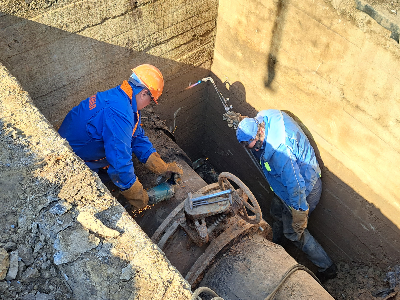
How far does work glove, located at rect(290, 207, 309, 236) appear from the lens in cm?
420

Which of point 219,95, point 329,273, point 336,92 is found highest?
point 336,92

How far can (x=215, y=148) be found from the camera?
6277 millimetres

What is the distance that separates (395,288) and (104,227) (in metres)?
3.38

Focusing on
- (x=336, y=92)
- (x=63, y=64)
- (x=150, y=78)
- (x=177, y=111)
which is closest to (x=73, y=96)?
(x=63, y=64)

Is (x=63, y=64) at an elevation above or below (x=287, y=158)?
above

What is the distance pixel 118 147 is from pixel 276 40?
2187 mm

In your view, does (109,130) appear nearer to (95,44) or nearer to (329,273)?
(95,44)

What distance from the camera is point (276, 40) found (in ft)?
13.5

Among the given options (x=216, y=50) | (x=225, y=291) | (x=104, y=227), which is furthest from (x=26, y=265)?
(x=216, y=50)

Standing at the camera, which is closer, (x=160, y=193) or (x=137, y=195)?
(x=137, y=195)

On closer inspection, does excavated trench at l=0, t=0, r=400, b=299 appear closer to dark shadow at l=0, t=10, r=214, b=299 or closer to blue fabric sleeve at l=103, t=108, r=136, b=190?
dark shadow at l=0, t=10, r=214, b=299

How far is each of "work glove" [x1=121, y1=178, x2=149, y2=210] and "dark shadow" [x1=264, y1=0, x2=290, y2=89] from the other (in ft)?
7.06

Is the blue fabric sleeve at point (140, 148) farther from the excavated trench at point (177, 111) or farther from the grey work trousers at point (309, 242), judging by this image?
the grey work trousers at point (309, 242)

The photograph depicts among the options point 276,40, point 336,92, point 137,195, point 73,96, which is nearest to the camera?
point 137,195
